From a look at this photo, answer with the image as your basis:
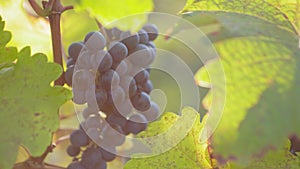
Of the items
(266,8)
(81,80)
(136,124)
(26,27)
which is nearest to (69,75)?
(81,80)

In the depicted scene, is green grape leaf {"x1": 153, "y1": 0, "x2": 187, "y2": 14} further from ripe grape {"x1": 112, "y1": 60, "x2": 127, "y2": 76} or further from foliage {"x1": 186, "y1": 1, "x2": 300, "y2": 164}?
foliage {"x1": 186, "y1": 1, "x2": 300, "y2": 164}

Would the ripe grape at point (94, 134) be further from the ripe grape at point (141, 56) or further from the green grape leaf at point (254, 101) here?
the green grape leaf at point (254, 101)

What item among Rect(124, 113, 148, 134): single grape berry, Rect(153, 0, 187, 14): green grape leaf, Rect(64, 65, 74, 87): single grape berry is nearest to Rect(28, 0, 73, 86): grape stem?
Rect(64, 65, 74, 87): single grape berry

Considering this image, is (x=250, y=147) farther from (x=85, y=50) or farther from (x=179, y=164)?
(x=85, y=50)

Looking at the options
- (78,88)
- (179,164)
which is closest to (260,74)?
(179,164)

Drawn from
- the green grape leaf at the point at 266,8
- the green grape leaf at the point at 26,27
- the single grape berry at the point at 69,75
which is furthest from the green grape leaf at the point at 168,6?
the green grape leaf at the point at 266,8

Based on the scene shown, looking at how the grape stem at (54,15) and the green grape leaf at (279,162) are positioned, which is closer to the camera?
the green grape leaf at (279,162)
